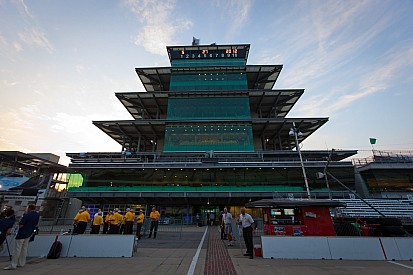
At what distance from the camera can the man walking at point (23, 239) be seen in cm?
579

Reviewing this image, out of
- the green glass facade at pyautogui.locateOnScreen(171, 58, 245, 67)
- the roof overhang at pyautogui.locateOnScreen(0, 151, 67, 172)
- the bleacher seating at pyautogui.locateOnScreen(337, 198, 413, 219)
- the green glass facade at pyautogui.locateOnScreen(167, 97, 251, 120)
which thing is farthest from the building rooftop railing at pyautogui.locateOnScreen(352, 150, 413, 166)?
the roof overhang at pyautogui.locateOnScreen(0, 151, 67, 172)

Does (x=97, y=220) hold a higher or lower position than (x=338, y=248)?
higher

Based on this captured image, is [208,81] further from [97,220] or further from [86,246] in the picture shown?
[86,246]

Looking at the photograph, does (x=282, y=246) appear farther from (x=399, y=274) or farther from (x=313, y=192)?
(x=313, y=192)

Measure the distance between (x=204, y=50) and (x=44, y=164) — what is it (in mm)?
42970

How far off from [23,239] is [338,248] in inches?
410

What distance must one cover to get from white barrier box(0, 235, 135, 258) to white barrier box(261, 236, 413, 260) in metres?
5.17

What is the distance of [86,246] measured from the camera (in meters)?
7.59

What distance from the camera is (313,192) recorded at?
2928 centimetres

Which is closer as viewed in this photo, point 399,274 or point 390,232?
point 399,274

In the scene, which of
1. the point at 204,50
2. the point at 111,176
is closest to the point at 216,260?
the point at 111,176

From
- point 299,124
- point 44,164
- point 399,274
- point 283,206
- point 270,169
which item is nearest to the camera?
point 399,274

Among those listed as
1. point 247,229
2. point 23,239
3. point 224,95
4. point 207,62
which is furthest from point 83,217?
point 207,62

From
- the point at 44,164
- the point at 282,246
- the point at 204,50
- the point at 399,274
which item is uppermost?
the point at 204,50
